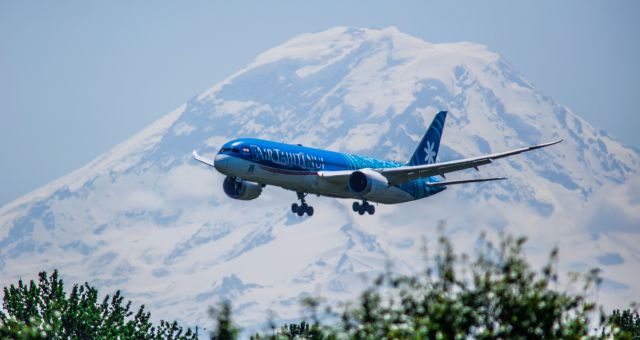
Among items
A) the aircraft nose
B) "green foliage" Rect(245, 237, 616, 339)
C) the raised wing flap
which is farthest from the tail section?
"green foliage" Rect(245, 237, 616, 339)

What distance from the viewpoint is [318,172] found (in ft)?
334

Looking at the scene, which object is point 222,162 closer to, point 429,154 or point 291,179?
point 291,179

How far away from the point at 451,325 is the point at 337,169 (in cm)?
6684

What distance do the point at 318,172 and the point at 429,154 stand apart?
26996 millimetres

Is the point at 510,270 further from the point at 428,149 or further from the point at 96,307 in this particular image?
the point at 428,149

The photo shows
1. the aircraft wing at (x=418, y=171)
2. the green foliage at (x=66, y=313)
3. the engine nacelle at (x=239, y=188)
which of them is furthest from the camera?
the engine nacelle at (x=239, y=188)

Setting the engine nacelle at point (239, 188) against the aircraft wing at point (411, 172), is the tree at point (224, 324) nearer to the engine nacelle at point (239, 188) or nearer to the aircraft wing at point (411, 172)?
the aircraft wing at point (411, 172)

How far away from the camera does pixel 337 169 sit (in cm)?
10512

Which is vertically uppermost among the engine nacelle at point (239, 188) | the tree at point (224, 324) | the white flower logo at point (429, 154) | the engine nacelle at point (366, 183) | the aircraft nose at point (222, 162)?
the white flower logo at point (429, 154)

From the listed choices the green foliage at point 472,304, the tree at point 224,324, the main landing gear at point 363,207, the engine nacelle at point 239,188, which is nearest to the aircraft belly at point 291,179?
the main landing gear at point 363,207

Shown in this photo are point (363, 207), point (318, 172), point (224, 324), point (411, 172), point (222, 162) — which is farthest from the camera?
point (363, 207)

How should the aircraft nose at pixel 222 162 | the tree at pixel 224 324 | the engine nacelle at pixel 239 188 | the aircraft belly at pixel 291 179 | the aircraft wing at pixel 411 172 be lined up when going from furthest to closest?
1. the engine nacelle at pixel 239 188
2. the aircraft wing at pixel 411 172
3. the aircraft belly at pixel 291 179
4. the aircraft nose at pixel 222 162
5. the tree at pixel 224 324

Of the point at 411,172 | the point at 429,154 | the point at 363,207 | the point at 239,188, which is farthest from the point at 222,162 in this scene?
the point at 429,154

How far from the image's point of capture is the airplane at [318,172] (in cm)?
9631
